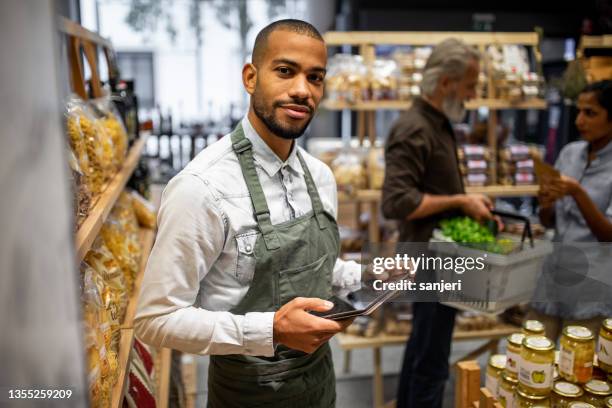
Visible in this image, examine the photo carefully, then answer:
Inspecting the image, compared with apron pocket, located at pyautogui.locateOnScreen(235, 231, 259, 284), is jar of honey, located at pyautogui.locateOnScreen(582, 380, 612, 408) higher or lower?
lower

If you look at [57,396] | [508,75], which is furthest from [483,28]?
[57,396]

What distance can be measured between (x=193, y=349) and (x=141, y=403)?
2.11ft

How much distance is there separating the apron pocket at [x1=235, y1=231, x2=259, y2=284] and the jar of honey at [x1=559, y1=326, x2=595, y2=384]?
886 mm

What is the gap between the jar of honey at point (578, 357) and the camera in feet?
4.75

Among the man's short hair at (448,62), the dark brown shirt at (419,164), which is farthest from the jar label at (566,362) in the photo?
the man's short hair at (448,62)

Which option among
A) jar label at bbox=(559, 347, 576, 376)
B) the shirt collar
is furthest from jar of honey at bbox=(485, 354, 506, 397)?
the shirt collar

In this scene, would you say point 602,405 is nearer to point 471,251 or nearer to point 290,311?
point 471,251

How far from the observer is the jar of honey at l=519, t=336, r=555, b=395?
1389mm

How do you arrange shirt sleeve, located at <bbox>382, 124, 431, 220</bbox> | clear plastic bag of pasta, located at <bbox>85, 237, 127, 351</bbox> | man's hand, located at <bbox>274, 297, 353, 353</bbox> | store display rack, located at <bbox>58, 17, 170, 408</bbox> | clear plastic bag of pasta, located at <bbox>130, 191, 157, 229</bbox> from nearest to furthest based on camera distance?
man's hand, located at <bbox>274, 297, 353, 353</bbox> < store display rack, located at <bbox>58, 17, 170, 408</bbox> < clear plastic bag of pasta, located at <bbox>85, 237, 127, 351</bbox> < shirt sleeve, located at <bbox>382, 124, 431, 220</bbox> < clear plastic bag of pasta, located at <bbox>130, 191, 157, 229</bbox>

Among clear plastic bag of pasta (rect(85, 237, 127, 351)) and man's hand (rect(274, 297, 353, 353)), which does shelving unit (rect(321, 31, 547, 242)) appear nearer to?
clear plastic bag of pasta (rect(85, 237, 127, 351))

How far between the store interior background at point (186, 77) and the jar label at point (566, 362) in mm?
1006

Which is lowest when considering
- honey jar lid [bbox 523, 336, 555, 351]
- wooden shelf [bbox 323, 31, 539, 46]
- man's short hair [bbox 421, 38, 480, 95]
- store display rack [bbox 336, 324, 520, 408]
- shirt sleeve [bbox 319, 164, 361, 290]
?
store display rack [bbox 336, 324, 520, 408]

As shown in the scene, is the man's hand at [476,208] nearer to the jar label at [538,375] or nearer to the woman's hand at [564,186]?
the woman's hand at [564,186]

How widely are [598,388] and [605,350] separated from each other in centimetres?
13
